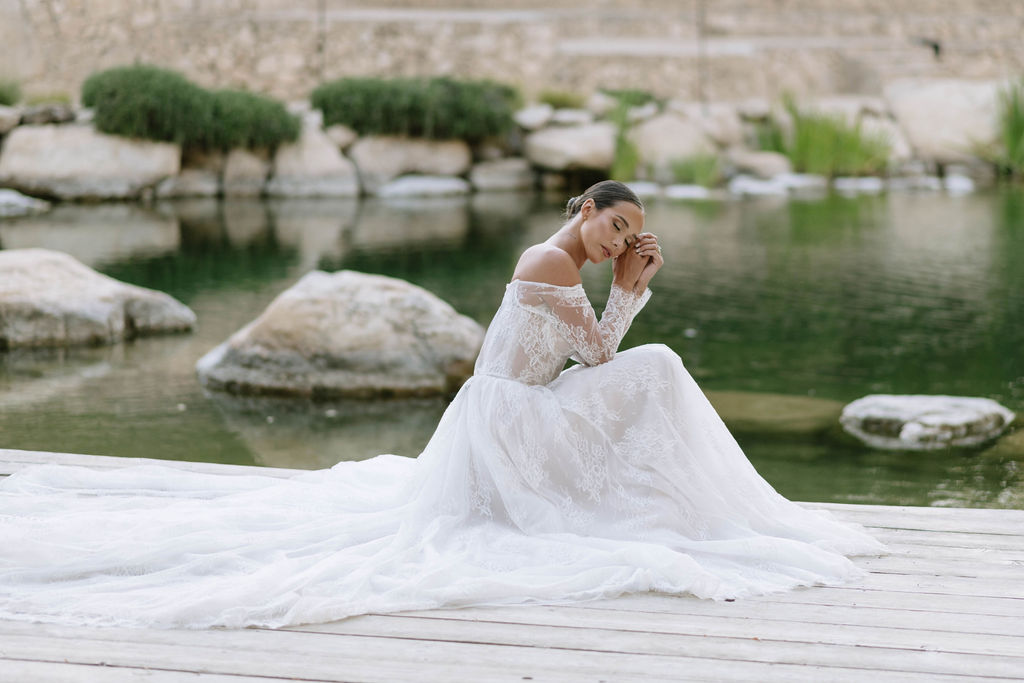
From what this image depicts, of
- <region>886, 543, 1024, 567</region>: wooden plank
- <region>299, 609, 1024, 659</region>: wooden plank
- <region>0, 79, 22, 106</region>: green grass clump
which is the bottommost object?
<region>0, 79, 22, 106</region>: green grass clump

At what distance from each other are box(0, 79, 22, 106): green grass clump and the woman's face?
601 inches

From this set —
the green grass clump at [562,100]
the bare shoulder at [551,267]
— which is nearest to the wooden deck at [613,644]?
the bare shoulder at [551,267]

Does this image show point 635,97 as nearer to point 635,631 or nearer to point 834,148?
point 834,148

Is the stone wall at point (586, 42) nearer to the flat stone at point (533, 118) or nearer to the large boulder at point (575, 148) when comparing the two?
the flat stone at point (533, 118)

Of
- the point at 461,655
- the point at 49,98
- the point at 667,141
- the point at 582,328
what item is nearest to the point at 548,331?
the point at 582,328

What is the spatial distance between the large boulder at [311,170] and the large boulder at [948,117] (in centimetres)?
898

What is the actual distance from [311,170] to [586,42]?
328 inches

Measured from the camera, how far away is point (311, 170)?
1634 centimetres

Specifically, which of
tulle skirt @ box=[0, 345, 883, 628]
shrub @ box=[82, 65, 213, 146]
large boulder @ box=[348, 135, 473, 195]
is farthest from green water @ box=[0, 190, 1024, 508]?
tulle skirt @ box=[0, 345, 883, 628]

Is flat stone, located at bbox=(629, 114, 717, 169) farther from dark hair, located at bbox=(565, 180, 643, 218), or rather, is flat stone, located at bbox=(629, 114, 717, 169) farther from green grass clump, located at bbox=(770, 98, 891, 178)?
dark hair, located at bbox=(565, 180, 643, 218)

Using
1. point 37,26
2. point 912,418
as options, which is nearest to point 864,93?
point 37,26

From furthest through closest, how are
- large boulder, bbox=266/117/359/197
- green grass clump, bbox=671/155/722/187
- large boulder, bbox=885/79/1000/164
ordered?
1. large boulder, bbox=885/79/1000/164
2. green grass clump, bbox=671/155/722/187
3. large boulder, bbox=266/117/359/197

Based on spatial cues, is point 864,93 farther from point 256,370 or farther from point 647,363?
point 647,363

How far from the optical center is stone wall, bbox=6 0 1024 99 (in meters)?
21.4
